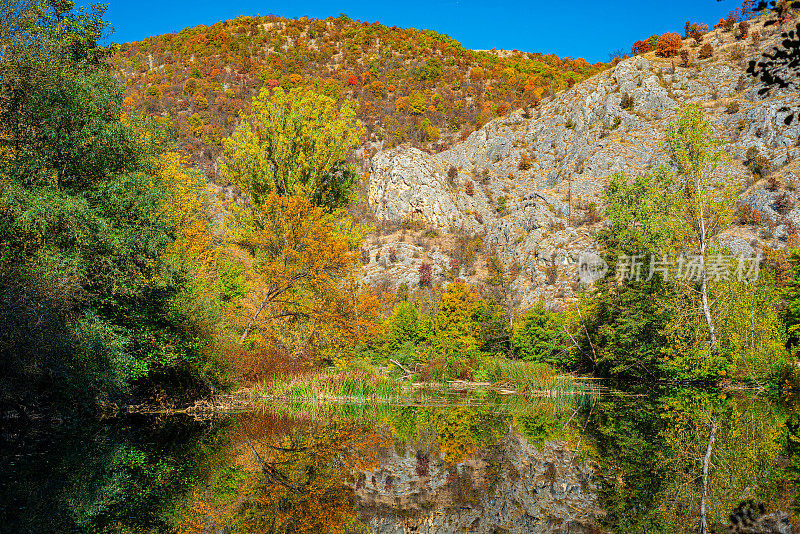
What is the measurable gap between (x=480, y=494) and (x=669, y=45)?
6600cm

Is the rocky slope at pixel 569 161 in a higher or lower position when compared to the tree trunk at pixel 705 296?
higher

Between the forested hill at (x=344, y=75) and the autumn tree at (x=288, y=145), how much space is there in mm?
34630

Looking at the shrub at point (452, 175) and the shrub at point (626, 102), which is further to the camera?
the shrub at point (452, 175)

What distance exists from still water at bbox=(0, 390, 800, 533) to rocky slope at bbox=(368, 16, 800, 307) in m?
32.9

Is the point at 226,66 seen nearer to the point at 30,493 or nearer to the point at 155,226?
the point at 155,226

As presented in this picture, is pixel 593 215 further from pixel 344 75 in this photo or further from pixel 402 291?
pixel 344 75

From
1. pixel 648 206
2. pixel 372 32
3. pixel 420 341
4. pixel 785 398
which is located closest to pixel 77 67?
pixel 420 341

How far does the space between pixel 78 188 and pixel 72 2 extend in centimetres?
750

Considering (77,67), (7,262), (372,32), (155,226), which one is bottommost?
(7,262)

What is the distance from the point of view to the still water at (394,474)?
6.19 metres

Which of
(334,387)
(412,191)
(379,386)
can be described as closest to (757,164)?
(412,191)

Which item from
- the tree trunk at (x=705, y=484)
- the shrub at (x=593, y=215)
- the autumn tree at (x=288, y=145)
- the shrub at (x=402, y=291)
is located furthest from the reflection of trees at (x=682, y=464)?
the shrub at (x=593, y=215)

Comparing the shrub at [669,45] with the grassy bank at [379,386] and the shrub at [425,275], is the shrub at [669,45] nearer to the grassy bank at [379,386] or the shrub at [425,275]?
the shrub at [425,275]

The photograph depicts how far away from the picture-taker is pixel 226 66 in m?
75.4
